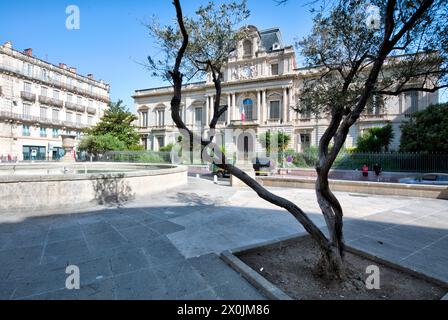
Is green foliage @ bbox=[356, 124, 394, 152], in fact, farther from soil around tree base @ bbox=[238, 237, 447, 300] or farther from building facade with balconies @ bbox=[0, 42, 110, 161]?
building facade with balconies @ bbox=[0, 42, 110, 161]

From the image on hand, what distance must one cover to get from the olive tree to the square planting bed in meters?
0.28

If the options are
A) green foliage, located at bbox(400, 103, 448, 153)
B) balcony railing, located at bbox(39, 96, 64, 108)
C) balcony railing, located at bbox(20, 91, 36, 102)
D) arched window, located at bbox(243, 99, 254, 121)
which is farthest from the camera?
balcony railing, located at bbox(39, 96, 64, 108)

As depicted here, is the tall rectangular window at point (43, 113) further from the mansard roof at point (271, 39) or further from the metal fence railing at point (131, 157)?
the mansard roof at point (271, 39)

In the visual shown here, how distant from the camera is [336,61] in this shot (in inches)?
229

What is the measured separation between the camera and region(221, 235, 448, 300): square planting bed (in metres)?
3.01

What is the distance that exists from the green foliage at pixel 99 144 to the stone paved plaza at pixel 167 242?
28.2m

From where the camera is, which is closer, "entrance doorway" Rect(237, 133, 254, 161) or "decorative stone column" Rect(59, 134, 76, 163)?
"decorative stone column" Rect(59, 134, 76, 163)

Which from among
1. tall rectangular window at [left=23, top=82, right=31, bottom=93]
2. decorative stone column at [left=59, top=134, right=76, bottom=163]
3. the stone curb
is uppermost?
tall rectangular window at [left=23, top=82, right=31, bottom=93]

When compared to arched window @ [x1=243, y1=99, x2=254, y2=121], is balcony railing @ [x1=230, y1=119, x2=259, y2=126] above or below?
below

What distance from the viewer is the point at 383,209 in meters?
8.12

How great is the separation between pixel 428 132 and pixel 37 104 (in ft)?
179

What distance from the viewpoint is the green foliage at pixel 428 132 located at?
1755 centimetres

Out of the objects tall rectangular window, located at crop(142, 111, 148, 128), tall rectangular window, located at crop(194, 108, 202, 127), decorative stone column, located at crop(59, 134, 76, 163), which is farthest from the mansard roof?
decorative stone column, located at crop(59, 134, 76, 163)
